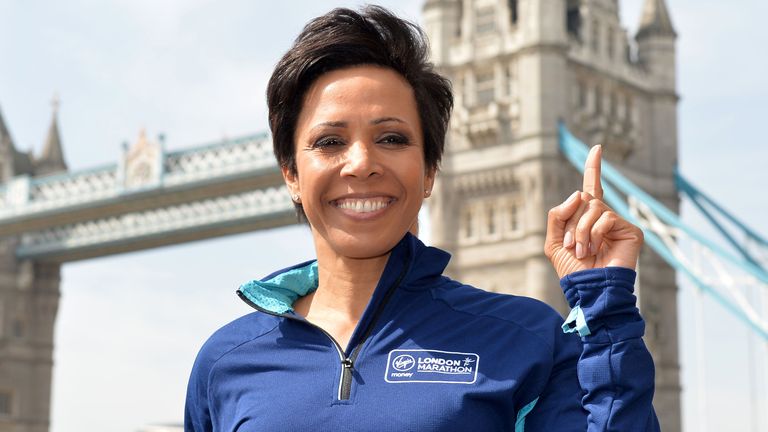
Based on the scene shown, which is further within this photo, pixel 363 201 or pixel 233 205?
pixel 233 205

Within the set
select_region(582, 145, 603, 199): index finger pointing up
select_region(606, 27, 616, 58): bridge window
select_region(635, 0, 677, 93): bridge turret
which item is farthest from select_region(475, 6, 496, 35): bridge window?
select_region(582, 145, 603, 199): index finger pointing up

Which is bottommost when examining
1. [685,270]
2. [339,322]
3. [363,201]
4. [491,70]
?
[339,322]

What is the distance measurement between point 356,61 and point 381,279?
35 centimetres

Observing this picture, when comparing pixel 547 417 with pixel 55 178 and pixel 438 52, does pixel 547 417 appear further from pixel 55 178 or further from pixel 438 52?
pixel 55 178

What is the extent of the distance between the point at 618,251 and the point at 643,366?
0.56 feet

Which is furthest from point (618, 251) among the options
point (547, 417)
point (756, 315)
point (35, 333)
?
point (35, 333)

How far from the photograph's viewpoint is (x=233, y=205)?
35.3 m

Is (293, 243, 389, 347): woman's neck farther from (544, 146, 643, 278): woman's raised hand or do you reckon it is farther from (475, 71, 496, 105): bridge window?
(475, 71, 496, 105): bridge window

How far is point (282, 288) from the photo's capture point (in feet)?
7.80

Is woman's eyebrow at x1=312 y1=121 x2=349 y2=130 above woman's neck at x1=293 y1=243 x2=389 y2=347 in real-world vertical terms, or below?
above

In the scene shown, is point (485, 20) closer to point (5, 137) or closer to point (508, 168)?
point (508, 168)

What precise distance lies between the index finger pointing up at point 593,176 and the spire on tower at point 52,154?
42889 millimetres

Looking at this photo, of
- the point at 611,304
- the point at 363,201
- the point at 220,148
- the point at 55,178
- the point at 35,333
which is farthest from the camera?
the point at 35,333

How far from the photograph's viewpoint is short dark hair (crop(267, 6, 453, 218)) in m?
2.25
